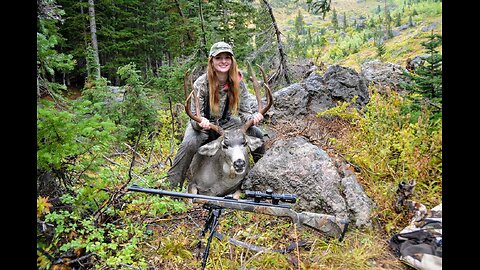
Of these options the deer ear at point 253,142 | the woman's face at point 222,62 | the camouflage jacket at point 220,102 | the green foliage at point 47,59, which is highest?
the green foliage at point 47,59

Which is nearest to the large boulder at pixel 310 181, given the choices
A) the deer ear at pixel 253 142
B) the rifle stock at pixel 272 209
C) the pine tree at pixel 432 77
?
the deer ear at pixel 253 142

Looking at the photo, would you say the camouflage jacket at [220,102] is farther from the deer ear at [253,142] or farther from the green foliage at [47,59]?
the green foliage at [47,59]

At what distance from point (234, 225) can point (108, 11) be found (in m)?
20.9

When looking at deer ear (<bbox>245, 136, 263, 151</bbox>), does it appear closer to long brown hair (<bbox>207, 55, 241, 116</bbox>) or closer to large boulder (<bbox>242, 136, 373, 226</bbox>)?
large boulder (<bbox>242, 136, 373, 226</bbox>)

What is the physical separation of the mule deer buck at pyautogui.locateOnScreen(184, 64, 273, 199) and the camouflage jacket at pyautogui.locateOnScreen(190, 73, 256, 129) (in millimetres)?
226

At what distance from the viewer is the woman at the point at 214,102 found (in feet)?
17.0

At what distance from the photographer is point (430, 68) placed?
525 cm

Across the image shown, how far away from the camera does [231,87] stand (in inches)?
214

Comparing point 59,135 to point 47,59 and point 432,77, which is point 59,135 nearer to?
point 47,59

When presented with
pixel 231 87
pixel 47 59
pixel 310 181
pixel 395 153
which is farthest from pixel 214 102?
pixel 395 153

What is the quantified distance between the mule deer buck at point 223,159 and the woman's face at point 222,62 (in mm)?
342

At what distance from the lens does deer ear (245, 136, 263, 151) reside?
5180 mm
